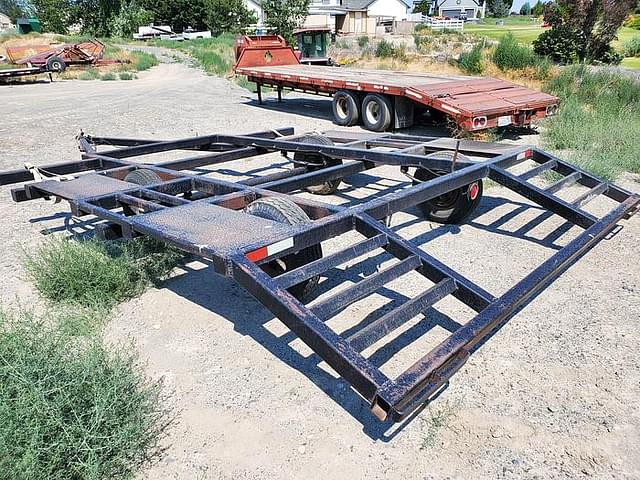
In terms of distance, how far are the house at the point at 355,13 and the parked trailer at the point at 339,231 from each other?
40614 mm

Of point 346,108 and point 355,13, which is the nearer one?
point 346,108

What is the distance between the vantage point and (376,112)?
10.8 meters

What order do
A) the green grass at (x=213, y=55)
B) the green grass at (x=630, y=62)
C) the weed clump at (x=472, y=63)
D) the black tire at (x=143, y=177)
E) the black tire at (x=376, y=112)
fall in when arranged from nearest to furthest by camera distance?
the black tire at (x=143, y=177) < the black tire at (x=376, y=112) < the weed clump at (x=472, y=63) < the green grass at (x=630, y=62) < the green grass at (x=213, y=55)

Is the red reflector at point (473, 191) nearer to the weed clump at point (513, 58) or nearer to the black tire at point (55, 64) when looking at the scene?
the weed clump at point (513, 58)

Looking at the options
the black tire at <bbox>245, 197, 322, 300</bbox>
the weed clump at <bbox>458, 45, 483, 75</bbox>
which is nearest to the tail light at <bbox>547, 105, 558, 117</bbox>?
the black tire at <bbox>245, 197, 322, 300</bbox>

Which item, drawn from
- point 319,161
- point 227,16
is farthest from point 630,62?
point 227,16

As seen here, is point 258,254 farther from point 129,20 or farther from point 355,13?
point 355,13

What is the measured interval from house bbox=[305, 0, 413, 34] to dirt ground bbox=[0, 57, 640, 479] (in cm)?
4157

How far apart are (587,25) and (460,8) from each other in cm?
7679

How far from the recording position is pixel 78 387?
2477 millimetres

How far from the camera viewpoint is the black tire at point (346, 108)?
11.2 meters

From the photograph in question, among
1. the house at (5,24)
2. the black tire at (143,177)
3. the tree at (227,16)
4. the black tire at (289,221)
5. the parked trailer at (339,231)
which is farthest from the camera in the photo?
the house at (5,24)

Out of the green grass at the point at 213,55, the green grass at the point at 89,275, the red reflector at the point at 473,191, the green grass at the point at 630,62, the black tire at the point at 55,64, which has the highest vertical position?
the red reflector at the point at 473,191

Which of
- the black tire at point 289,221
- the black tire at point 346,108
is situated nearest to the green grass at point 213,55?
the black tire at point 346,108
